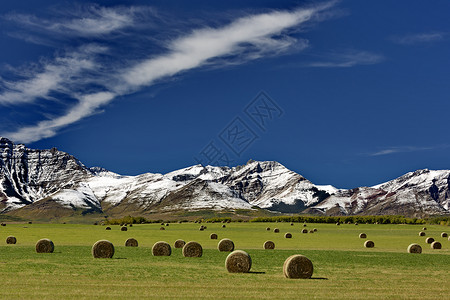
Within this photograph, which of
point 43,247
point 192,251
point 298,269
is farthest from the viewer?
point 43,247

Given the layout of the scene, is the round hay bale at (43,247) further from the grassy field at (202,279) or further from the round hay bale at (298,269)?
the round hay bale at (298,269)

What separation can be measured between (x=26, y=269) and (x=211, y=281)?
10.6 m

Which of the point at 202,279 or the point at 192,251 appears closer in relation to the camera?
the point at 202,279

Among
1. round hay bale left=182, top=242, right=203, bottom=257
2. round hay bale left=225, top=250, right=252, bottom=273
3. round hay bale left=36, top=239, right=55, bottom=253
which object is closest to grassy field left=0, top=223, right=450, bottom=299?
round hay bale left=225, top=250, right=252, bottom=273

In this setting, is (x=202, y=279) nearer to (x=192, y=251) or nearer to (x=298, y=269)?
(x=298, y=269)

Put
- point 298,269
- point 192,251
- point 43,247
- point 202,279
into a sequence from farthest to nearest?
point 43,247 < point 192,251 < point 298,269 < point 202,279

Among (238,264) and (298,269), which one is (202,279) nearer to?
(238,264)

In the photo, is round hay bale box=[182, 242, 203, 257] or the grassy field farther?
round hay bale box=[182, 242, 203, 257]

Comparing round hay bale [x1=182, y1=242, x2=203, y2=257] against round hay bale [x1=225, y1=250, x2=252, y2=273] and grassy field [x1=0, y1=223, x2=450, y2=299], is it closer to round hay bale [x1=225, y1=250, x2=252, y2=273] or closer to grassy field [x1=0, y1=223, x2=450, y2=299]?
grassy field [x1=0, y1=223, x2=450, y2=299]

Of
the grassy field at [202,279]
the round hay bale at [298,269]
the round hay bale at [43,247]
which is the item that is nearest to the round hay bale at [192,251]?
the grassy field at [202,279]

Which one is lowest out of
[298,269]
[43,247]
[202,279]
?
[202,279]

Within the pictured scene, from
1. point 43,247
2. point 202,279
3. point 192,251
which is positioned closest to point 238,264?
point 202,279

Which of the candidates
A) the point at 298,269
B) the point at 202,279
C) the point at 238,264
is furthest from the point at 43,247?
the point at 298,269

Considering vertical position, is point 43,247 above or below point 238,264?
above
